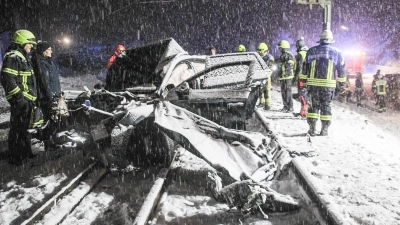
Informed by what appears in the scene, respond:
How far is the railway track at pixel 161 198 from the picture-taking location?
2875 millimetres

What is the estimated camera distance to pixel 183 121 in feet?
12.0

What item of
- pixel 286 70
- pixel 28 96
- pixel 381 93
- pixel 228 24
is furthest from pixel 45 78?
pixel 228 24

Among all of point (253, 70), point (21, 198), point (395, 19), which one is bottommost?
point (21, 198)

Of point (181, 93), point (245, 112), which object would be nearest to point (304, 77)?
point (245, 112)

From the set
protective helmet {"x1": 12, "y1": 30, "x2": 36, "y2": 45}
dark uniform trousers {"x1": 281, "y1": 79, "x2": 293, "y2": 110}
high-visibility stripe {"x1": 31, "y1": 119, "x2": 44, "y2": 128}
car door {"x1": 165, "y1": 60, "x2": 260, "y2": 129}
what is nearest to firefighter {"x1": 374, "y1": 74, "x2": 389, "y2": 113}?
dark uniform trousers {"x1": 281, "y1": 79, "x2": 293, "y2": 110}

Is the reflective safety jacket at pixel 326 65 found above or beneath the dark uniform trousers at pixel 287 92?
above

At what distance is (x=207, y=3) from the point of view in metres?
24.3

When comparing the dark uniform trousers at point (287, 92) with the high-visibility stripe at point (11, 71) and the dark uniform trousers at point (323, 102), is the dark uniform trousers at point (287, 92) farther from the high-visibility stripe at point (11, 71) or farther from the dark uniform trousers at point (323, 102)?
the high-visibility stripe at point (11, 71)

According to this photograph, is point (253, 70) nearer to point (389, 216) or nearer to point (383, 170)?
point (383, 170)

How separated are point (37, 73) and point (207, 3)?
68.6 ft

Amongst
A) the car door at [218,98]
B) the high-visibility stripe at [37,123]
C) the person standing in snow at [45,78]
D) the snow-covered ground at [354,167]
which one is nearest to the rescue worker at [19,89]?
the high-visibility stripe at [37,123]

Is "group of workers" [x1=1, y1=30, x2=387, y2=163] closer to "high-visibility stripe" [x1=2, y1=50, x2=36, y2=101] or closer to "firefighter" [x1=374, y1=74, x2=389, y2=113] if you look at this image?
"high-visibility stripe" [x1=2, y1=50, x2=36, y2=101]

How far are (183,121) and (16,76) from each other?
2.78 meters

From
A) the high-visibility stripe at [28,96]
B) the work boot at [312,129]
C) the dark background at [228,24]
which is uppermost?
the dark background at [228,24]
